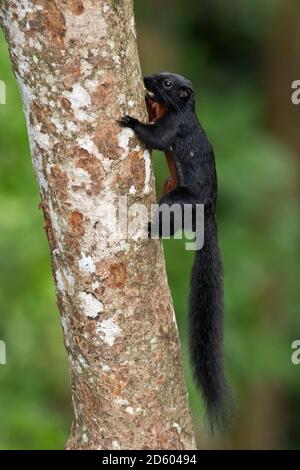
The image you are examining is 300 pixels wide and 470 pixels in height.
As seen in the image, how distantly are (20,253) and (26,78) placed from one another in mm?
2396

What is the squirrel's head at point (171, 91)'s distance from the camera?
2678mm

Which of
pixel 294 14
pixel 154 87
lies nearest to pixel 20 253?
pixel 154 87

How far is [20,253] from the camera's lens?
4523 millimetres

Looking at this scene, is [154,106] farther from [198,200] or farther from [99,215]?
[99,215]

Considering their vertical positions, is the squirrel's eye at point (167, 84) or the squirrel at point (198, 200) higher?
the squirrel's eye at point (167, 84)

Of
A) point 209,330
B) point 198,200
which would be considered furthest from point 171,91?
point 209,330

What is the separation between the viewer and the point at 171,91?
2691mm

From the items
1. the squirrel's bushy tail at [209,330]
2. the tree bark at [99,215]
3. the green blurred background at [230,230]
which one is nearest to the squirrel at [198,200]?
the squirrel's bushy tail at [209,330]

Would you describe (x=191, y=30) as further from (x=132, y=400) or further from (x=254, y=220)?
(x=132, y=400)

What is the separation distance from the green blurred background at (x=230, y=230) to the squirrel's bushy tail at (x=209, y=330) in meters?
1.63

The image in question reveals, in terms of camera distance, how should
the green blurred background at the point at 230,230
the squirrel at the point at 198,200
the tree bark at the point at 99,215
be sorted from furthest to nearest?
1. the green blurred background at the point at 230,230
2. the squirrel at the point at 198,200
3. the tree bark at the point at 99,215

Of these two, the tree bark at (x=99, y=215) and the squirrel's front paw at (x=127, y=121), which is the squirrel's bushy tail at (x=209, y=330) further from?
the squirrel's front paw at (x=127, y=121)

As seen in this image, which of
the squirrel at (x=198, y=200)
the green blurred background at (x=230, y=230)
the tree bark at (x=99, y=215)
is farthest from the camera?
the green blurred background at (x=230, y=230)
